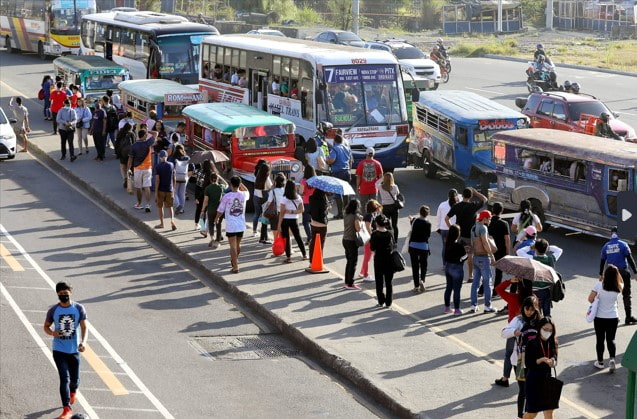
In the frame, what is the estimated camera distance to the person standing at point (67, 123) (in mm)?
28766

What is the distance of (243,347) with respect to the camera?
1559 centimetres

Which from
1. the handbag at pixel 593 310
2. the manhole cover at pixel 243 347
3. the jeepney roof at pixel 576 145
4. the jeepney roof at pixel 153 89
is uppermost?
the jeepney roof at pixel 153 89

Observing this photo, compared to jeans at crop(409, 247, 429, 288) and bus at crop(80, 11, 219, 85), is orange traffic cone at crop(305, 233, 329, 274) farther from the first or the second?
bus at crop(80, 11, 219, 85)

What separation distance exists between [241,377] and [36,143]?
66.6 feet

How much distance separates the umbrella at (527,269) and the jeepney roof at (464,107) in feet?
38.3

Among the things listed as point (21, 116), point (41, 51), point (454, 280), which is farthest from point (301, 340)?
point (41, 51)

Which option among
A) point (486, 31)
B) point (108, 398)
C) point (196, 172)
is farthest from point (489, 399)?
point (486, 31)

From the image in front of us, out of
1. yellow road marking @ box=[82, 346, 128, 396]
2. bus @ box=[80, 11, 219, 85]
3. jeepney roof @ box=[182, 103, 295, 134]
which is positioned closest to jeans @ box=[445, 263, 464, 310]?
yellow road marking @ box=[82, 346, 128, 396]

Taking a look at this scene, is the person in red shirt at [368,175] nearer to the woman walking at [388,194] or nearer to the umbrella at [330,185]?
the woman walking at [388,194]

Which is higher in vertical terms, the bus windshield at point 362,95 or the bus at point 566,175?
the bus windshield at point 362,95

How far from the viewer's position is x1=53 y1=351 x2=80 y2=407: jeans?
12.5 meters

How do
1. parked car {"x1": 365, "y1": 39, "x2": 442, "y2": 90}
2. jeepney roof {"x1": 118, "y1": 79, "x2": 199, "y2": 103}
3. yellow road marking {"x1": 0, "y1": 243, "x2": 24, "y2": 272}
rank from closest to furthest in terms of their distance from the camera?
yellow road marking {"x1": 0, "y1": 243, "x2": 24, "y2": 272} < jeepney roof {"x1": 118, "y1": 79, "x2": 199, "y2": 103} < parked car {"x1": 365, "y1": 39, "x2": 442, "y2": 90}

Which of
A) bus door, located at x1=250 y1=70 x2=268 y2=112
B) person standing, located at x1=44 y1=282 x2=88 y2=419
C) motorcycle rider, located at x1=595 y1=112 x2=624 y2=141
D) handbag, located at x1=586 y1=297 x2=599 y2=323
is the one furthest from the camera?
bus door, located at x1=250 y1=70 x2=268 y2=112

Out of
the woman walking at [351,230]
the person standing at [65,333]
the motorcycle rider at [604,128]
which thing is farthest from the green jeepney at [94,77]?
the person standing at [65,333]
